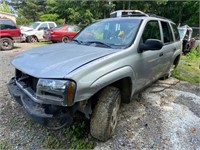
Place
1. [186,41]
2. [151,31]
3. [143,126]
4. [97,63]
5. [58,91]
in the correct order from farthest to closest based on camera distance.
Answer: [186,41] < [151,31] < [143,126] < [97,63] < [58,91]

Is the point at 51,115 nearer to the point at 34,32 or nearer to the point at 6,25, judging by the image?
the point at 6,25

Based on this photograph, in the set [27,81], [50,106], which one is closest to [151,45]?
[50,106]

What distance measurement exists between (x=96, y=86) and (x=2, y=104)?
7.86 ft

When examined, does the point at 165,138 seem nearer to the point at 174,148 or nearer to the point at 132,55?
the point at 174,148

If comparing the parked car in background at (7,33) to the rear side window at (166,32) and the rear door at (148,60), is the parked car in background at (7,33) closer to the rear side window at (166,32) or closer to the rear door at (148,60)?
the rear side window at (166,32)

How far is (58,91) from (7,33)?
33.8 ft

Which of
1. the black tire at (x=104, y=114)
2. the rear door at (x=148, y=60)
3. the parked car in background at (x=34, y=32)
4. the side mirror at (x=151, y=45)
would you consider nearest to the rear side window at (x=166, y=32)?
the rear door at (x=148, y=60)

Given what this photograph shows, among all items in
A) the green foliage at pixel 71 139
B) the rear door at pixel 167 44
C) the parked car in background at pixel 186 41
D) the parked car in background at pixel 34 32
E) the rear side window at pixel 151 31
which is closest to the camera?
the green foliage at pixel 71 139

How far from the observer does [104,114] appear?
2697 millimetres

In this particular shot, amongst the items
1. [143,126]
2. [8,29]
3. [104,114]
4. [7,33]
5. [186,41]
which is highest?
[8,29]

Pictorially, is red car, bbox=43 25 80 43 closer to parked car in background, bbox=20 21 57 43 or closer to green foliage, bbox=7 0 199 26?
parked car in background, bbox=20 21 57 43

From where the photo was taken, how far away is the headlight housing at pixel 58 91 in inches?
87.8

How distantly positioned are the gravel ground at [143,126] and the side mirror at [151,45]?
1.23 m

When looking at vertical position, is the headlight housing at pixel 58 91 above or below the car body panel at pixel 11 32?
above
